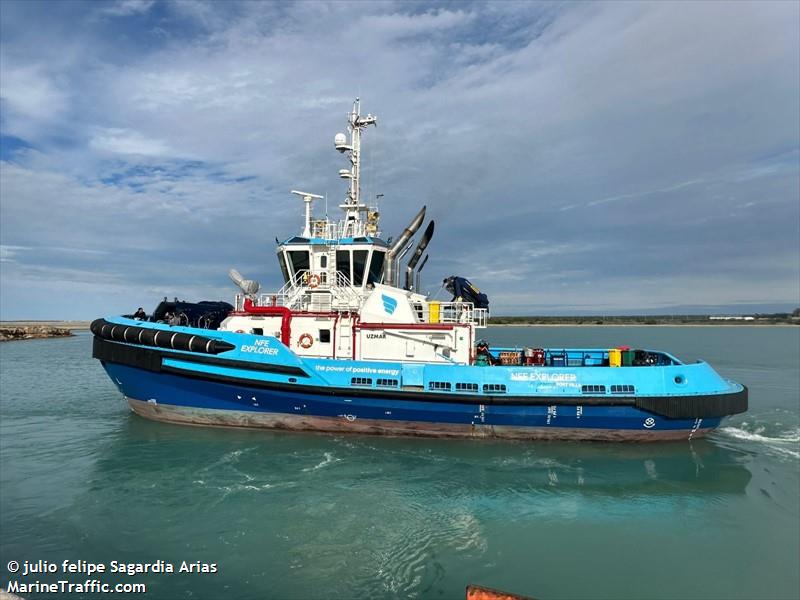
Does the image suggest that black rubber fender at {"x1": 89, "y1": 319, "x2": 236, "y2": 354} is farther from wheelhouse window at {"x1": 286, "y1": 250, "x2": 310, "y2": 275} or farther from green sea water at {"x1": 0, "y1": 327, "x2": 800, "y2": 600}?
wheelhouse window at {"x1": 286, "y1": 250, "x2": 310, "y2": 275}

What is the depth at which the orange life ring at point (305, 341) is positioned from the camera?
41.6ft

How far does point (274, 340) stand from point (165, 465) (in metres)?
3.70

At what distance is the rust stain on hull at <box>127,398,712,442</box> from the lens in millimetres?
11617

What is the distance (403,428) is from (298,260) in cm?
569

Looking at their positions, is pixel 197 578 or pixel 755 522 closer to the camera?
pixel 197 578

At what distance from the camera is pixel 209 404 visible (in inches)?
488

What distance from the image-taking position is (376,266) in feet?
44.2

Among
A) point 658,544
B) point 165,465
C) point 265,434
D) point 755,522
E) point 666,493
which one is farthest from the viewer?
point 265,434

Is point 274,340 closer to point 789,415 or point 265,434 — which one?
point 265,434

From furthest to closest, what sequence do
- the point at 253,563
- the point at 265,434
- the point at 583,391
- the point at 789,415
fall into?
the point at 789,415 < the point at 265,434 < the point at 583,391 < the point at 253,563

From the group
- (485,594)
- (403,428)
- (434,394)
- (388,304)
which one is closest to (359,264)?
(388,304)

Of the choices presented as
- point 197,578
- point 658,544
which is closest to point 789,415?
point 658,544

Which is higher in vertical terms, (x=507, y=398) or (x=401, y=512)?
(x=507, y=398)

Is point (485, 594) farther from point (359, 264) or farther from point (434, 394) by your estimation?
point (359, 264)
